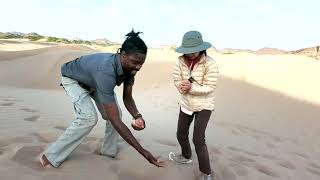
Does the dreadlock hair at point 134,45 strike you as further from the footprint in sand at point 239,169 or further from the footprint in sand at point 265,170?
the footprint in sand at point 265,170

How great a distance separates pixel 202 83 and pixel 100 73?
3.95 ft

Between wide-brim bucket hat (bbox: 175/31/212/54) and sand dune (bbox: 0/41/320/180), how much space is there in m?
1.28

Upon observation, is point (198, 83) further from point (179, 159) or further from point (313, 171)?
point (313, 171)

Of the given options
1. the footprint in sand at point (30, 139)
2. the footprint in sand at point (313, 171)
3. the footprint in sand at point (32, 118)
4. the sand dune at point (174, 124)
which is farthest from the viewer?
the footprint in sand at point (32, 118)

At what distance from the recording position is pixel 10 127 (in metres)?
6.21

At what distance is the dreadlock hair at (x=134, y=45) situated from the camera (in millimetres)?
4156

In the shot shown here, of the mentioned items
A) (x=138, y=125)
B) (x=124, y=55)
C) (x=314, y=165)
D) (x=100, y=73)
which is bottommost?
(x=314, y=165)

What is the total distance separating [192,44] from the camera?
4742mm

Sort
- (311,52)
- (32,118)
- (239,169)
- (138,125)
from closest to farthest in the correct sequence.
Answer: (138,125) < (239,169) < (32,118) < (311,52)

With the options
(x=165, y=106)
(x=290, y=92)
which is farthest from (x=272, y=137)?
(x=290, y=92)

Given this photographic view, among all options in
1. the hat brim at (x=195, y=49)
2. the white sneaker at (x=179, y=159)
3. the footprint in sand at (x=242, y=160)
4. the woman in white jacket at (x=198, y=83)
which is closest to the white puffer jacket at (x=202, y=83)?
the woman in white jacket at (x=198, y=83)

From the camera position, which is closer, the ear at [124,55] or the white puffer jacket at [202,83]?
the ear at [124,55]

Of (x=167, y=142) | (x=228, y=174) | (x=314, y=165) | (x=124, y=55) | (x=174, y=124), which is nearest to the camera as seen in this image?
(x=124, y=55)

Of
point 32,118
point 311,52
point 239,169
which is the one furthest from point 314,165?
point 311,52
